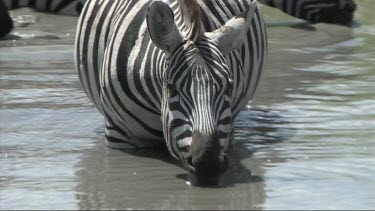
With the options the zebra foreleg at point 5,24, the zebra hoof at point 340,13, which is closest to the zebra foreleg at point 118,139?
the zebra foreleg at point 5,24

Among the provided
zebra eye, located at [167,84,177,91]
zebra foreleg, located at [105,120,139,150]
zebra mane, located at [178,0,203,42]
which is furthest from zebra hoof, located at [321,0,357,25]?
zebra eye, located at [167,84,177,91]

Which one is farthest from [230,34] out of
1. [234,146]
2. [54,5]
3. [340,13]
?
[54,5]

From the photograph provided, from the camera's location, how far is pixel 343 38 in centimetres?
1304

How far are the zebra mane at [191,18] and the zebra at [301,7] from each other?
6650 mm

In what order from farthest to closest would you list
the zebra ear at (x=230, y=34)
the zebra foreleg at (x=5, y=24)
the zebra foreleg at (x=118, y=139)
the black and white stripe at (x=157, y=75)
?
1. the zebra foreleg at (x=5, y=24)
2. the zebra foreleg at (x=118, y=139)
3. the zebra ear at (x=230, y=34)
4. the black and white stripe at (x=157, y=75)

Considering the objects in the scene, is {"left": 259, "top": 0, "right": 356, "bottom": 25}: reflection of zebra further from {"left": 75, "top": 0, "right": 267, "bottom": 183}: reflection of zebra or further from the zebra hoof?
{"left": 75, "top": 0, "right": 267, "bottom": 183}: reflection of zebra

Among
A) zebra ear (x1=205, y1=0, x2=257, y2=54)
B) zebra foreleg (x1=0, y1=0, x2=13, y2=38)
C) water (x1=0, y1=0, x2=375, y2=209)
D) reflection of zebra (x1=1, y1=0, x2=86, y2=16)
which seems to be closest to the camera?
water (x1=0, y1=0, x2=375, y2=209)

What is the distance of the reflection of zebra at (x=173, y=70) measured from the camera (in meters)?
6.58

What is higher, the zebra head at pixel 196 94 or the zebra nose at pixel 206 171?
the zebra head at pixel 196 94

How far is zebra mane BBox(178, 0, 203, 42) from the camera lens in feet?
22.5

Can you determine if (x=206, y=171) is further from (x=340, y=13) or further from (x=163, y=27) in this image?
(x=340, y=13)

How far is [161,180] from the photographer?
6.94 meters

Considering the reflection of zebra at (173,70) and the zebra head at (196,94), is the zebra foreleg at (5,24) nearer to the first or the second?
the reflection of zebra at (173,70)

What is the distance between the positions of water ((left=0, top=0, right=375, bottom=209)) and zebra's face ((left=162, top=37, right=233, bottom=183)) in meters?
0.25
